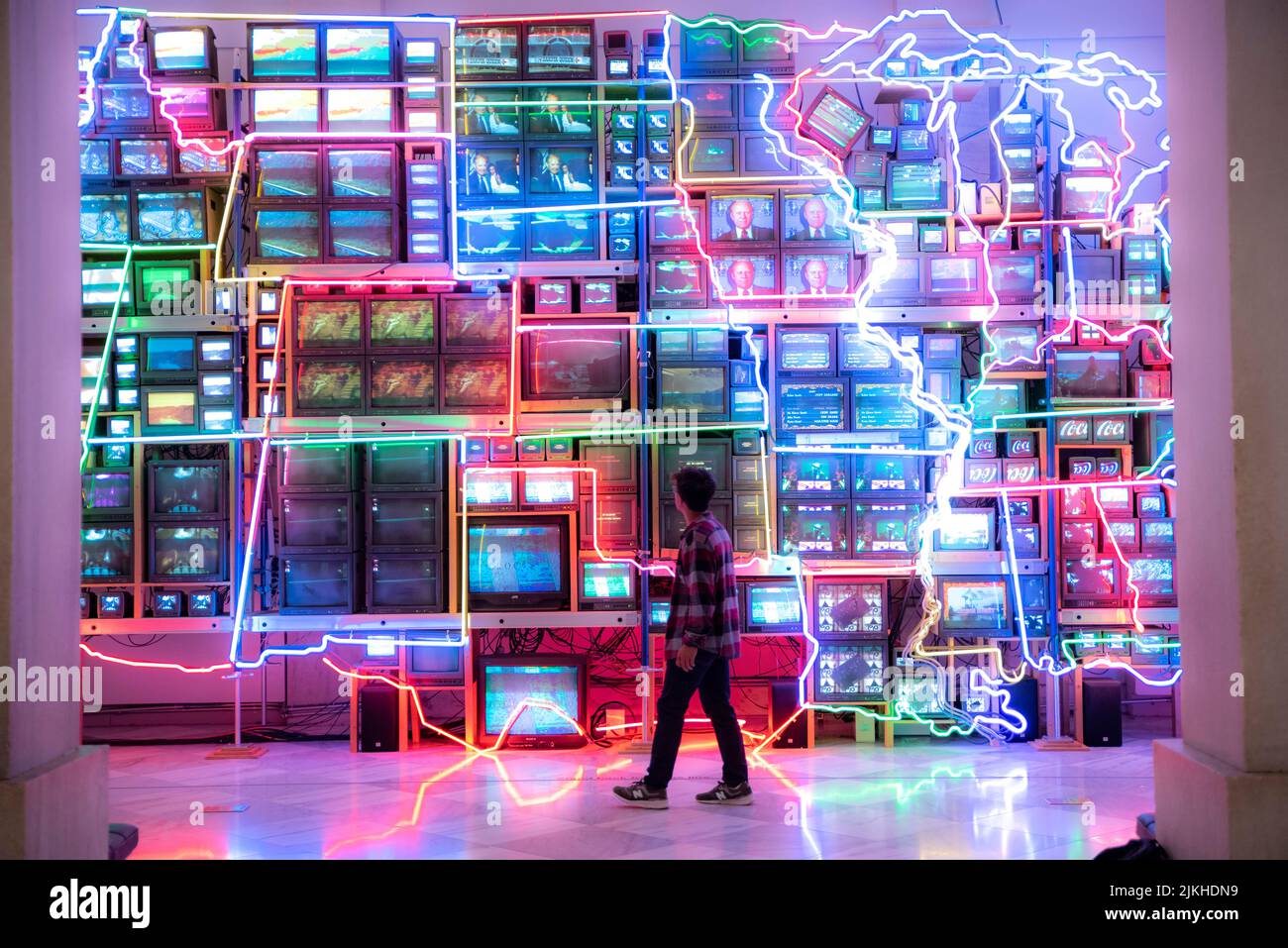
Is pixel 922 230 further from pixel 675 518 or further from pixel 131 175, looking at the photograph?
pixel 131 175

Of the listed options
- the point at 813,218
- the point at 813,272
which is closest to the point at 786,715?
the point at 813,272

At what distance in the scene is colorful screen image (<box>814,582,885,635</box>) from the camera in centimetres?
692

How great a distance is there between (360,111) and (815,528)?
365 cm

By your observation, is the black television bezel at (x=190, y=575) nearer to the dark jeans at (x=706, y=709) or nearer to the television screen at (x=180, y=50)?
the television screen at (x=180, y=50)

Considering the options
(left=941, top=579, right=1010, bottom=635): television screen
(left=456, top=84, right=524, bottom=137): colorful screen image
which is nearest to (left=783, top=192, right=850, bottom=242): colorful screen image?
(left=456, top=84, right=524, bottom=137): colorful screen image

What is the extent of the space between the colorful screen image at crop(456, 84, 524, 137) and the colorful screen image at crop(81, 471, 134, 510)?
2865 millimetres

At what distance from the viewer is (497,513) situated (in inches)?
270

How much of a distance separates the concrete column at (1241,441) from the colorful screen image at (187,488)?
5.40 m

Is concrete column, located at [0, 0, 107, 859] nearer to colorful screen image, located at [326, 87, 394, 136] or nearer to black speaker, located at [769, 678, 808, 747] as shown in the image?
colorful screen image, located at [326, 87, 394, 136]

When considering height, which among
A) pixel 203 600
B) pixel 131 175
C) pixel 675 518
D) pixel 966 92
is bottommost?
pixel 203 600

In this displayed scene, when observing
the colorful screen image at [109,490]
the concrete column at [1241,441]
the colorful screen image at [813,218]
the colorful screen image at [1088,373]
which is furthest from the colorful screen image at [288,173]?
the concrete column at [1241,441]

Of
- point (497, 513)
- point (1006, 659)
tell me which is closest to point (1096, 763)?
point (1006, 659)

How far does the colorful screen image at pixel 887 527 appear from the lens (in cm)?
693

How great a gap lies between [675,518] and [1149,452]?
2.93 meters
